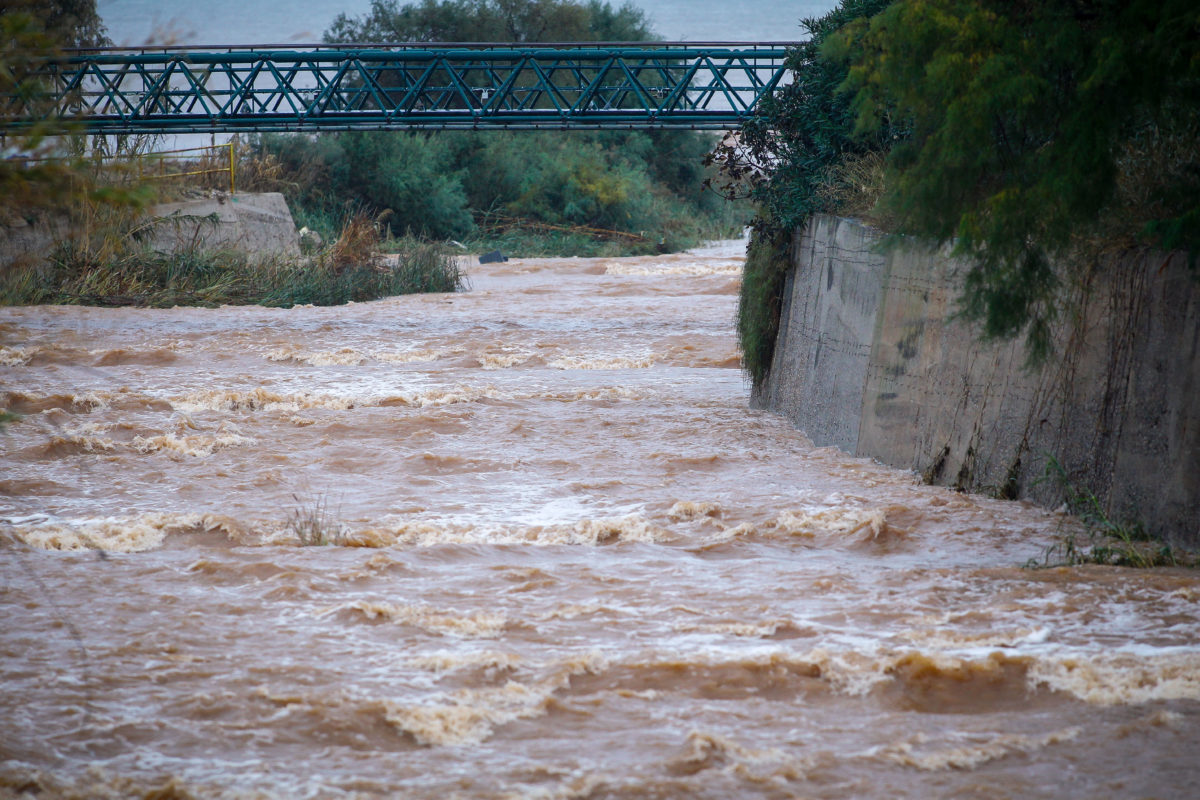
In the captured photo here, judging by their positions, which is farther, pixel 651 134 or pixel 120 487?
pixel 651 134

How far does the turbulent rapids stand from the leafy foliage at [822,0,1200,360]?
6.19 feet

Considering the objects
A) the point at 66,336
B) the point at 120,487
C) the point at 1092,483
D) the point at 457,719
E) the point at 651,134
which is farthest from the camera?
the point at 651,134

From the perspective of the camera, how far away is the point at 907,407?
927cm

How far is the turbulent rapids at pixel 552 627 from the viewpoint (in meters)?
4.03

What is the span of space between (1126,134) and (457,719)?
185 inches

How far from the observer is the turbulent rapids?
4031 mm

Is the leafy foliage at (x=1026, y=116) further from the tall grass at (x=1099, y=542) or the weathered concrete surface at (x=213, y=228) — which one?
the weathered concrete surface at (x=213, y=228)

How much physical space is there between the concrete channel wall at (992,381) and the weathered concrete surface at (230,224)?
17.5 meters

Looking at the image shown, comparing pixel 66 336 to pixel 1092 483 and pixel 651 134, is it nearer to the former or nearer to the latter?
pixel 1092 483

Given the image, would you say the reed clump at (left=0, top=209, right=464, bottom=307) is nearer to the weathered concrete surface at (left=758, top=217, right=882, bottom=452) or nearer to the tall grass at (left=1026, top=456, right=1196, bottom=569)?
the weathered concrete surface at (left=758, top=217, right=882, bottom=452)

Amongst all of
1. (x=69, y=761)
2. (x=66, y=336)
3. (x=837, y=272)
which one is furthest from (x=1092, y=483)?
(x=66, y=336)

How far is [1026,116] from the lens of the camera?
Result: 5.91 m

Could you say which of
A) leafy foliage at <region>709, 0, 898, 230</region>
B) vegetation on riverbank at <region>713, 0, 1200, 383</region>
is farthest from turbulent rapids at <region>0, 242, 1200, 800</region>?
leafy foliage at <region>709, 0, 898, 230</region>

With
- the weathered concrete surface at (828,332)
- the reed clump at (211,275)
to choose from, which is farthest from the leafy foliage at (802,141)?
the reed clump at (211,275)
